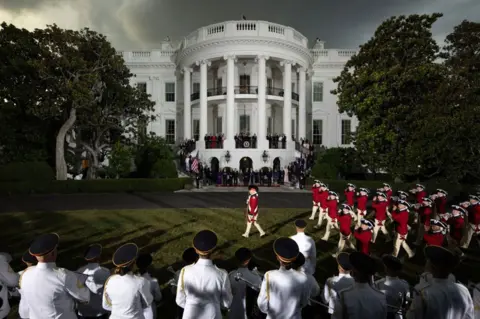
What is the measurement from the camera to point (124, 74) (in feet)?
80.0

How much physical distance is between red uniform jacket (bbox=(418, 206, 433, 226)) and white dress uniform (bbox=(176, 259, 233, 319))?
823 cm

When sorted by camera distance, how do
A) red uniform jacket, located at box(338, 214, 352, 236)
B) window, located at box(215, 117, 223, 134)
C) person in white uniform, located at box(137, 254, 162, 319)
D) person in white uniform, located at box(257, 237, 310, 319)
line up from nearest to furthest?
1. person in white uniform, located at box(257, 237, 310, 319)
2. person in white uniform, located at box(137, 254, 162, 319)
3. red uniform jacket, located at box(338, 214, 352, 236)
4. window, located at box(215, 117, 223, 134)

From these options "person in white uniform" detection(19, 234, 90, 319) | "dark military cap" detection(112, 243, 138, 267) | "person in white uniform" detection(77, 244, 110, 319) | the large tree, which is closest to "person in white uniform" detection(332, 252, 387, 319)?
"dark military cap" detection(112, 243, 138, 267)

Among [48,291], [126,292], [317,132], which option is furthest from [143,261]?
[317,132]

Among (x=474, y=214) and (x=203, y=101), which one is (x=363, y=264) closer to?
(x=474, y=214)

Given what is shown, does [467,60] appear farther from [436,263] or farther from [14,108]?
[14,108]

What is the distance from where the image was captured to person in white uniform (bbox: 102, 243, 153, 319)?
10.9ft

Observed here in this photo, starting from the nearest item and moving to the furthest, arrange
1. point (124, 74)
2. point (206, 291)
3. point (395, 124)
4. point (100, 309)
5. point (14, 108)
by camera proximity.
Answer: point (206, 291) < point (100, 309) < point (395, 124) < point (14, 108) < point (124, 74)

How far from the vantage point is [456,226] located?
870cm

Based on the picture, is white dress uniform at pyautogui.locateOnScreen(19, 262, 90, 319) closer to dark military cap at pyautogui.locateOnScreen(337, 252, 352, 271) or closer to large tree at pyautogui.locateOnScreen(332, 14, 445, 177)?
dark military cap at pyautogui.locateOnScreen(337, 252, 352, 271)

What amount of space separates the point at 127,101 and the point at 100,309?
73.0ft

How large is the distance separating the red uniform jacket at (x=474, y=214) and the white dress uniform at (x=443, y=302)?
802 centimetres

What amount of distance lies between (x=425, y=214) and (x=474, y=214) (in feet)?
4.79

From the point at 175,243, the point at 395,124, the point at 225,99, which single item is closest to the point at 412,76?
the point at 395,124
